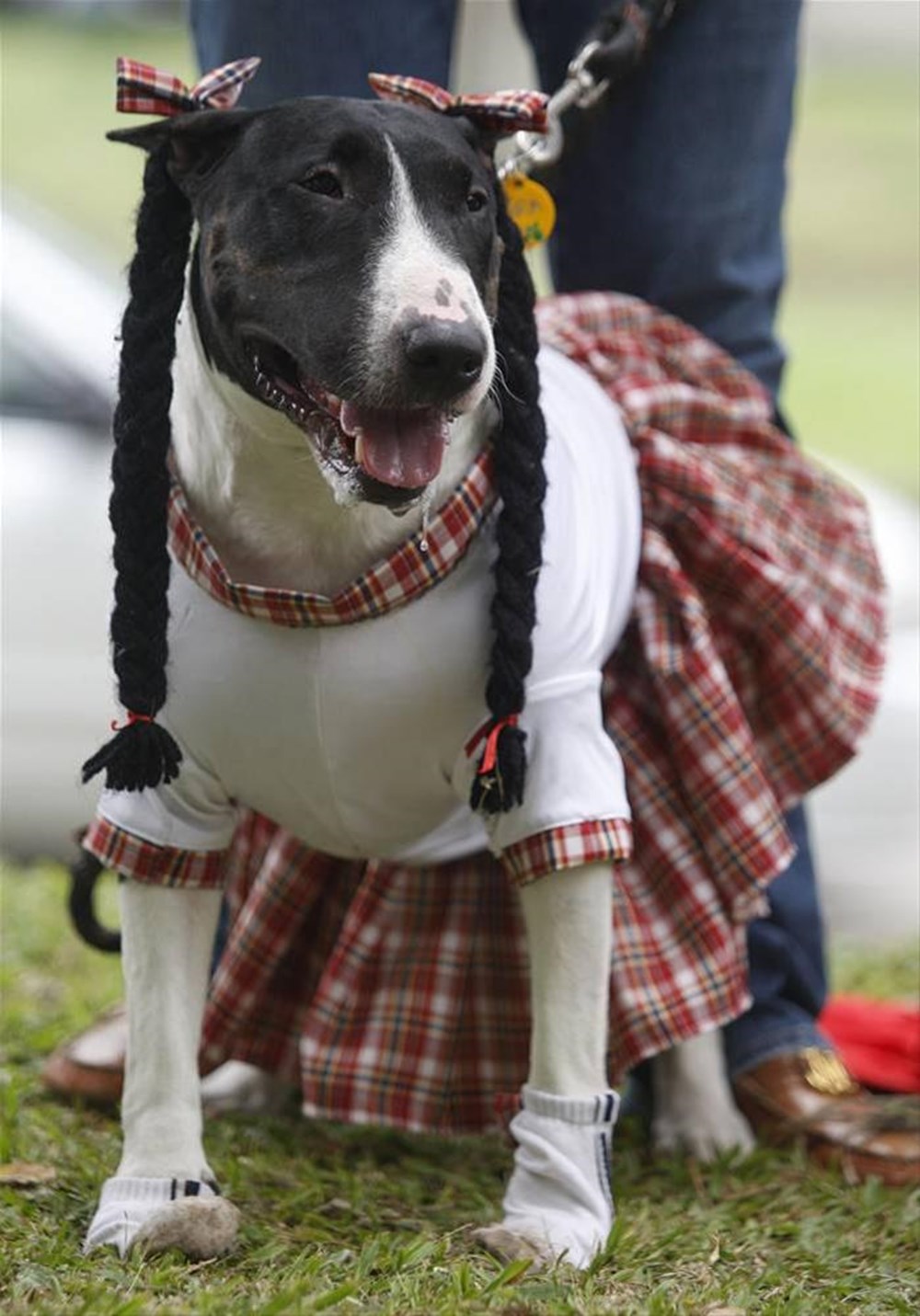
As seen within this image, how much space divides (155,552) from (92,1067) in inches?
40.9

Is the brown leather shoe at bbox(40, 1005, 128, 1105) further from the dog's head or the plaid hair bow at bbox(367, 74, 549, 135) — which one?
the plaid hair bow at bbox(367, 74, 549, 135)

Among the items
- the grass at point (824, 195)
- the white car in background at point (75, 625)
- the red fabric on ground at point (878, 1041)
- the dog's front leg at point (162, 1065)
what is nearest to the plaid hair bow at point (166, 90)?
the dog's front leg at point (162, 1065)

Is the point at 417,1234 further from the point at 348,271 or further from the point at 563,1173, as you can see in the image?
the point at 348,271

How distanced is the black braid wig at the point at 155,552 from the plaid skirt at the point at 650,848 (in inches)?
18.1

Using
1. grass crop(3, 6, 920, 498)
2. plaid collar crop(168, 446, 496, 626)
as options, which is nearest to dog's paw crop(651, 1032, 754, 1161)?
plaid collar crop(168, 446, 496, 626)

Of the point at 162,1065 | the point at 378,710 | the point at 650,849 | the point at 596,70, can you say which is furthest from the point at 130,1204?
the point at 596,70

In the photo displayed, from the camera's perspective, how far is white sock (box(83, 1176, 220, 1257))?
2.37m

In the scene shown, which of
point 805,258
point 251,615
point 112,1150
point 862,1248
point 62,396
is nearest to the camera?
point 251,615

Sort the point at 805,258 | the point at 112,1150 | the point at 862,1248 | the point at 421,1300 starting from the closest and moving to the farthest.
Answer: the point at 421,1300 < the point at 862,1248 < the point at 112,1150 < the point at 805,258

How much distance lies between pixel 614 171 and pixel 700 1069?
131 centimetres

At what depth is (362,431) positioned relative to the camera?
2199 mm

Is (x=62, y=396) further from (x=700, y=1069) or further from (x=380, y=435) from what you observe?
(x=380, y=435)

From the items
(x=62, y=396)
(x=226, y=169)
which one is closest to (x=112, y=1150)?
(x=226, y=169)

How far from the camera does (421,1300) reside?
219 cm
